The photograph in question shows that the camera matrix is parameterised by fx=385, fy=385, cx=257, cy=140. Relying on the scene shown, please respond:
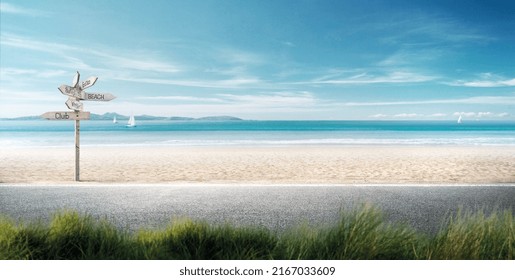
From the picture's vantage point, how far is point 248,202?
15.7ft

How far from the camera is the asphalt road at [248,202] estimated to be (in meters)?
4.00

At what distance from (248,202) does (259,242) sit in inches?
78.9

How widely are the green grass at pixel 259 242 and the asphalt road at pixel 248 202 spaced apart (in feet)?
2.64

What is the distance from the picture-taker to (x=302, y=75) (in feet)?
256

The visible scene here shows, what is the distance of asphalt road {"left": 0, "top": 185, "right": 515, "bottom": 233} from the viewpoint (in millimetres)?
4000

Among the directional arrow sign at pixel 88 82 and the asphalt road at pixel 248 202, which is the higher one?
the directional arrow sign at pixel 88 82

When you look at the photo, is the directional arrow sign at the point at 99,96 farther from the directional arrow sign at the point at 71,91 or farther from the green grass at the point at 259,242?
the green grass at the point at 259,242

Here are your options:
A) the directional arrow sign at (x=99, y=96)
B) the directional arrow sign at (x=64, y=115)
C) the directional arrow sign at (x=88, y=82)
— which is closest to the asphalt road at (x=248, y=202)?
the directional arrow sign at (x=64, y=115)

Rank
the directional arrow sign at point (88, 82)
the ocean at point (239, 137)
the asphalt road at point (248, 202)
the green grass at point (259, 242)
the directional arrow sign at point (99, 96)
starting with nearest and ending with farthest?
the green grass at point (259, 242), the asphalt road at point (248, 202), the directional arrow sign at point (99, 96), the directional arrow sign at point (88, 82), the ocean at point (239, 137)

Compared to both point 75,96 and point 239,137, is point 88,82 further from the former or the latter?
point 239,137
